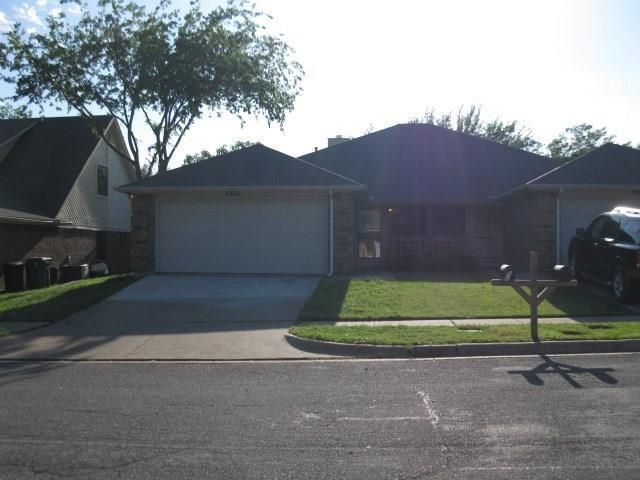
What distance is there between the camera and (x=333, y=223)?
16.9 m

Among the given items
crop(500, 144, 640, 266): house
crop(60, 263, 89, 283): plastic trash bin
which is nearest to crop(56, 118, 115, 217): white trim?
crop(60, 263, 89, 283): plastic trash bin

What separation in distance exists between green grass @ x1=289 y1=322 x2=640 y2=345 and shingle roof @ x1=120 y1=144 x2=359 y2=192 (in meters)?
7.35

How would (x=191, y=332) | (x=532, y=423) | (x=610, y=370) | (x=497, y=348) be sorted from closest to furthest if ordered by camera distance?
1. (x=532, y=423)
2. (x=610, y=370)
3. (x=497, y=348)
4. (x=191, y=332)

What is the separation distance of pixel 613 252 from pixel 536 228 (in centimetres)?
430

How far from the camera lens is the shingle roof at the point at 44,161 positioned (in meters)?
21.9

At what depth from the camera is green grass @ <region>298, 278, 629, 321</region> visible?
11.2m

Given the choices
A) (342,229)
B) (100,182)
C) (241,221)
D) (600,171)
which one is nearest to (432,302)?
(342,229)

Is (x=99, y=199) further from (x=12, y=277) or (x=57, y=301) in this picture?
(x=57, y=301)

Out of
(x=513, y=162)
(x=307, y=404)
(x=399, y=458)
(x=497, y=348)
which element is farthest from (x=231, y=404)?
(x=513, y=162)

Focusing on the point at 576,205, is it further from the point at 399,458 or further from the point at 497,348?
the point at 399,458

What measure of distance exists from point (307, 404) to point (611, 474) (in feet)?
9.31

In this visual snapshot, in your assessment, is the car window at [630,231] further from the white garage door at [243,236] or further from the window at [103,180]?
the window at [103,180]

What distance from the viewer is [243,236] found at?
1728cm

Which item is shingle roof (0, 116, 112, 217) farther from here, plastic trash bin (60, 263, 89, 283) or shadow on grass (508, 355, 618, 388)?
shadow on grass (508, 355, 618, 388)
